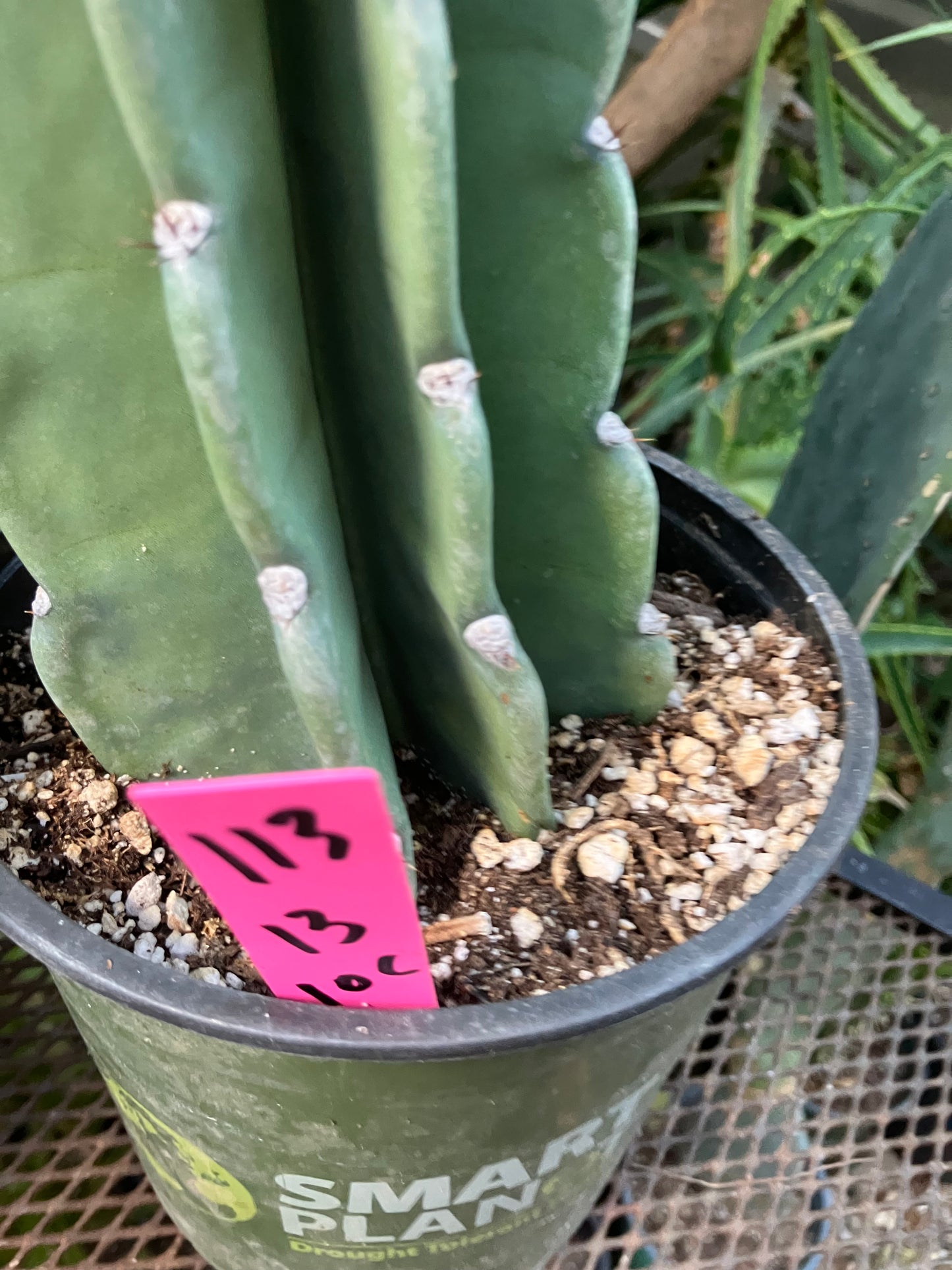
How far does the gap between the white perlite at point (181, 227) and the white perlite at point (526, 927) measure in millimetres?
411

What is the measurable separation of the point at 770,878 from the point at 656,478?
1.27 ft

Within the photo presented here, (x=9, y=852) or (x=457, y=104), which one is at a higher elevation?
(x=457, y=104)

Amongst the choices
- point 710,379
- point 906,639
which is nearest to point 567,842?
point 906,639

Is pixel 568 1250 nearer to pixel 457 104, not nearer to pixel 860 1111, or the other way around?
pixel 860 1111

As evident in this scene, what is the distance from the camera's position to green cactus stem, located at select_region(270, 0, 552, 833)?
1.11 ft

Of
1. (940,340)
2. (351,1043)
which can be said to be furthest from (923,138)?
(351,1043)

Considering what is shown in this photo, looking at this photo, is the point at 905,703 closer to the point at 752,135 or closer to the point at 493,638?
the point at 752,135

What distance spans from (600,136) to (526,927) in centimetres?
42

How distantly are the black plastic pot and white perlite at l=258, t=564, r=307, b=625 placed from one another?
0.19 metres

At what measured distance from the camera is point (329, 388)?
51 cm

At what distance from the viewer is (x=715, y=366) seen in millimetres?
1018

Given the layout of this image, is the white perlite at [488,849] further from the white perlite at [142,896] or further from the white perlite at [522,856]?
the white perlite at [142,896]

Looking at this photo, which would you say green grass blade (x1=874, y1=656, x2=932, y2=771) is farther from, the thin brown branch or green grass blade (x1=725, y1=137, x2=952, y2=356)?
the thin brown branch

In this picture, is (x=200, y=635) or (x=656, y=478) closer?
(x=200, y=635)
